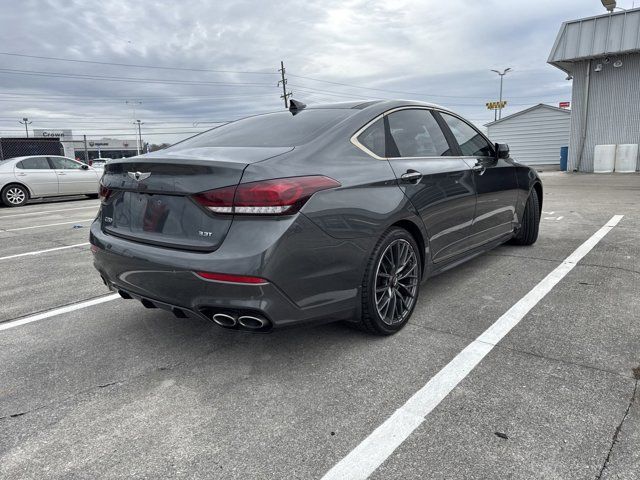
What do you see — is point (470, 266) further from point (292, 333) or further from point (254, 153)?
point (254, 153)

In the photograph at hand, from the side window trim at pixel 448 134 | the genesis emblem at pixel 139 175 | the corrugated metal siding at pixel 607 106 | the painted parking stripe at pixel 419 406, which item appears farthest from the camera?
the corrugated metal siding at pixel 607 106

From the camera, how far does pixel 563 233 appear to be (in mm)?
6574

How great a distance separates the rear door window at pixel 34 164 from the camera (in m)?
13.3

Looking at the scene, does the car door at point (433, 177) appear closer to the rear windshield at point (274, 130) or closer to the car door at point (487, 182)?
the car door at point (487, 182)

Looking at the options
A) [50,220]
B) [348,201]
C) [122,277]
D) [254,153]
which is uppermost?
[254,153]

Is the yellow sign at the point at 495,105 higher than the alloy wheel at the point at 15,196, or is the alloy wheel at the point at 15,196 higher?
the yellow sign at the point at 495,105

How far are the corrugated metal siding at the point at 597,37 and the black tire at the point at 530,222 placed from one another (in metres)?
15.3

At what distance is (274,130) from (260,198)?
1.01 metres

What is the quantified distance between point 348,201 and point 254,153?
0.60m

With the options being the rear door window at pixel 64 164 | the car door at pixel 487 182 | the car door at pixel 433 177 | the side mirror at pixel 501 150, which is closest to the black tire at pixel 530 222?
the car door at pixel 487 182

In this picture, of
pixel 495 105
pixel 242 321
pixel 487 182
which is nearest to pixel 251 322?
pixel 242 321

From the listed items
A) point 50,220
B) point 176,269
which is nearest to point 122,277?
point 176,269

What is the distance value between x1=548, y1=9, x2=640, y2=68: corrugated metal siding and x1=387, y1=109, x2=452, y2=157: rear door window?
17185 mm

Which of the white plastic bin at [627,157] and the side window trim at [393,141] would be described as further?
the white plastic bin at [627,157]
